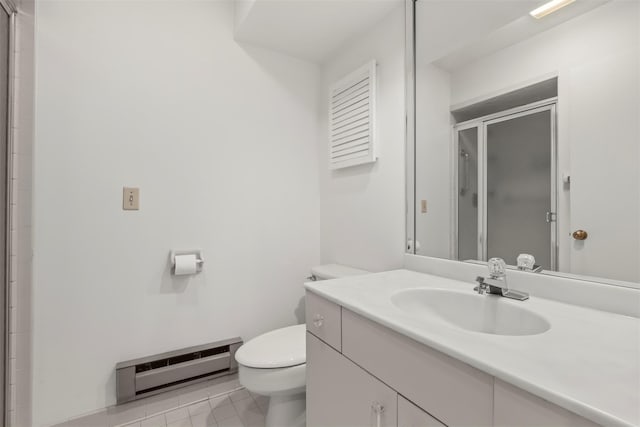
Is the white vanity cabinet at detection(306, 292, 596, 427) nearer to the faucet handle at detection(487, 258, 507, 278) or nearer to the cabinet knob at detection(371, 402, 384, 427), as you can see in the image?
the cabinet knob at detection(371, 402, 384, 427)

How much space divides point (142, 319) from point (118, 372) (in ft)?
0.84

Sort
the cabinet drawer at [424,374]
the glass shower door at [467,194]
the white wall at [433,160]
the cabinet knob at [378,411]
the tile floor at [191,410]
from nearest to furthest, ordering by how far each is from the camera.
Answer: the cabinet drawer at [424,374]
the cabinet knob at [378,411]
the glass shower door at [467,194]
the white wall at [433,160]
the tile floor at [191,410]

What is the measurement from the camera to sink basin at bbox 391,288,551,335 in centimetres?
89

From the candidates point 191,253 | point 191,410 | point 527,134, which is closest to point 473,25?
point 527,134

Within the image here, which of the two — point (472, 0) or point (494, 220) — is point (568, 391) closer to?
point (494, 220)

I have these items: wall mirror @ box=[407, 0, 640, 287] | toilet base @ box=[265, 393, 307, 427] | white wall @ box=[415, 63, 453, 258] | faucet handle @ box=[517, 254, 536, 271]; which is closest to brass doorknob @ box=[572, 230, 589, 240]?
wall mirror @ box=[407, 0, 640, 287]

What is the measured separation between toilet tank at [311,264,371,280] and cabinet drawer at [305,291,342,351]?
1.89 ft

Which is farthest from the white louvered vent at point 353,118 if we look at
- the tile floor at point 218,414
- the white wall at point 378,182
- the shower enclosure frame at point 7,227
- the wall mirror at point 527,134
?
the shower enclosure frame at point 7,227

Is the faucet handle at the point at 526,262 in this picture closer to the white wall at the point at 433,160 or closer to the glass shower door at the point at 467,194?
the glass shower door at the point at 467,194

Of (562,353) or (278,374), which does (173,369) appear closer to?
(278,374)

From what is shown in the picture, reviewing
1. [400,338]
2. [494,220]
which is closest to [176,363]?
[400,338]

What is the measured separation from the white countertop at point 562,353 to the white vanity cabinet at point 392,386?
0.10 feet

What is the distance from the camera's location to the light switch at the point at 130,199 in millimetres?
1563

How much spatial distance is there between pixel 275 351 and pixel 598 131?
1.41m
